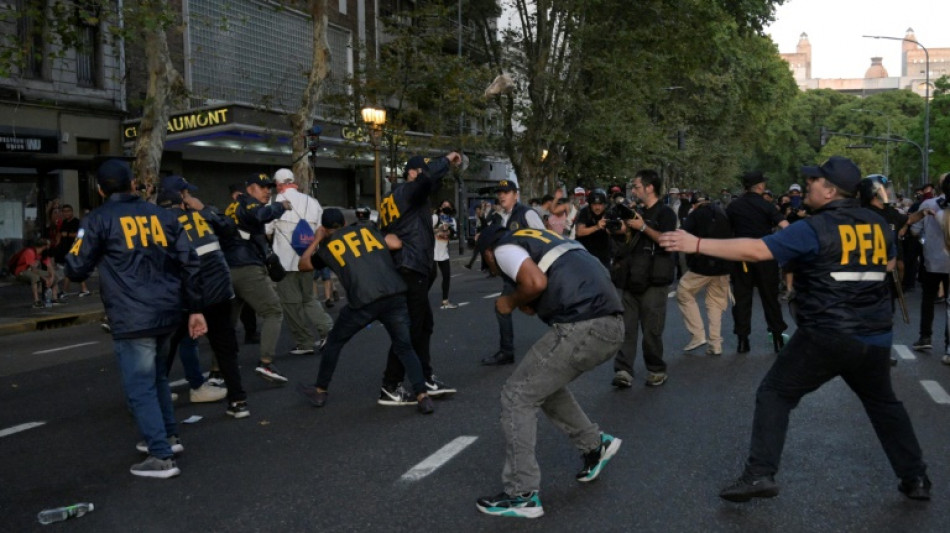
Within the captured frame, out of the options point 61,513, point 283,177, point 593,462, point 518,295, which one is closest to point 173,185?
point 283,177

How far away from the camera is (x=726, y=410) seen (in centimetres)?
671

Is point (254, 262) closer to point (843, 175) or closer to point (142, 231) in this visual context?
point (142, 231)

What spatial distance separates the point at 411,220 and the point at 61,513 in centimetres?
334

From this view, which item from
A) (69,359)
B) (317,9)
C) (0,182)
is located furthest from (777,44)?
(69,359)

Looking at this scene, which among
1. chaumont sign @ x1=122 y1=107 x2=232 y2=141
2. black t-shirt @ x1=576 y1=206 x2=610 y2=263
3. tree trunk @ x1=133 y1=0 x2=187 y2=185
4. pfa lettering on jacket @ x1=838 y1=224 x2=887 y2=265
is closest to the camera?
pfa lettering on jacket @ x1=838 y1=224 x2=887 y2=265

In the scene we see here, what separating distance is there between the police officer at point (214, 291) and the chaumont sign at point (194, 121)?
53.3 ft

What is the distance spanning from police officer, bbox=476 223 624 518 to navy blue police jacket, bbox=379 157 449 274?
2.35m

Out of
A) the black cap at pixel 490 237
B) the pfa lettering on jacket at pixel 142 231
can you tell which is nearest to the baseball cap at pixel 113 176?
the pfa lettering on jacket at pixel 142 231

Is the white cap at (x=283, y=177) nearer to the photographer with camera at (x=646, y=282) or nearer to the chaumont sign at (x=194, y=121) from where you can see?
the photographer with camera at (x=646, y=282)

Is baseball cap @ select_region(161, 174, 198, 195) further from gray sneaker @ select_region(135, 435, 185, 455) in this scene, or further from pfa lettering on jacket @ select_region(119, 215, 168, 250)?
gray sneaker @ select_region(135, 435, 185, 455)

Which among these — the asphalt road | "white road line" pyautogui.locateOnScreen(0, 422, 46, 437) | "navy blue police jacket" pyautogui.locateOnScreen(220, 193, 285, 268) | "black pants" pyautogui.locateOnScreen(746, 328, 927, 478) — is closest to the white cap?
"navy blue police jacket" pyautogui.locateOnScreen(220, 193, 285, 268)

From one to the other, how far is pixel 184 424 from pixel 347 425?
1.22 m

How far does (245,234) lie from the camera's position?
7.98 meters

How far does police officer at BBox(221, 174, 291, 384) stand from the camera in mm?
7918
